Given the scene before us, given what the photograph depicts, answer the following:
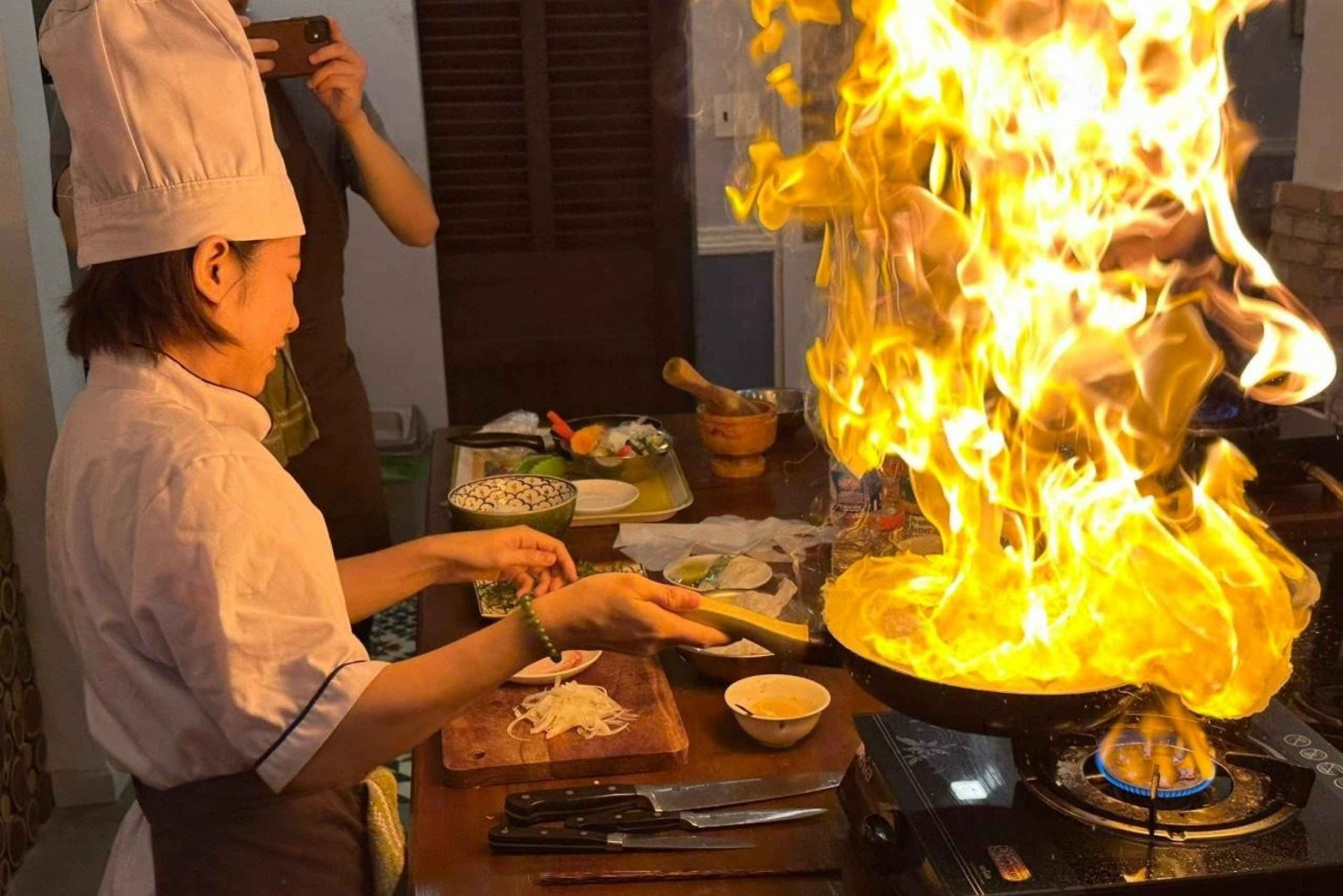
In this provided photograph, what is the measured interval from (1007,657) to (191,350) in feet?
3.49

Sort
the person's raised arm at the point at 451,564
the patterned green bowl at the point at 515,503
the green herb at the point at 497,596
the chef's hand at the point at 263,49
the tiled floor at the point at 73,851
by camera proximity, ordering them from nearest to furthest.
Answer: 1. the person's raised arm at the point at 451,564
2. the green herb at the point at 497,596
3. the patterned green bowl at the point at 515,503
4. the chef's hand at the point at 263,49
5. the tiled floor at the point at 73,851

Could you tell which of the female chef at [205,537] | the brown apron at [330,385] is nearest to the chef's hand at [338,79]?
the brown apron at [330,385]

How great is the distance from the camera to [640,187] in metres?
4.83

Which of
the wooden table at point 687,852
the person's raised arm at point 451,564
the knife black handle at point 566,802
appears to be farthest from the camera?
the person's raised arm at point 451,564

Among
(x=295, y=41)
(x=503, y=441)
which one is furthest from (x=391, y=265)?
(x=295, y=41)

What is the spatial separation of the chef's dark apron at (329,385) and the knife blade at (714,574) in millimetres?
1155

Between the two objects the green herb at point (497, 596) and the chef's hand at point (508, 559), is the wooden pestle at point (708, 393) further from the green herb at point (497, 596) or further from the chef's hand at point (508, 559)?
the chef's hand at point (508, 559)

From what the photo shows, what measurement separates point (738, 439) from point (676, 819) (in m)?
1.39

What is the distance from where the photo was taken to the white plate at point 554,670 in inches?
73.7

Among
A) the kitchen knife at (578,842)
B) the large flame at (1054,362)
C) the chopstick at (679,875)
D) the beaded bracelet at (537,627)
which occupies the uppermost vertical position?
the large flame at (1054,362)

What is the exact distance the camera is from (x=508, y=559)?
6.82ft

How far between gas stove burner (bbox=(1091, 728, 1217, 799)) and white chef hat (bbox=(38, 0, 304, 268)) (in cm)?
120

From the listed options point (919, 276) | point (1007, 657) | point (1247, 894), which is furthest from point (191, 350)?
point (919, 276)

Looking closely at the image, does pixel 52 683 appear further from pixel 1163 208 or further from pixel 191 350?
pixel 1163 208
